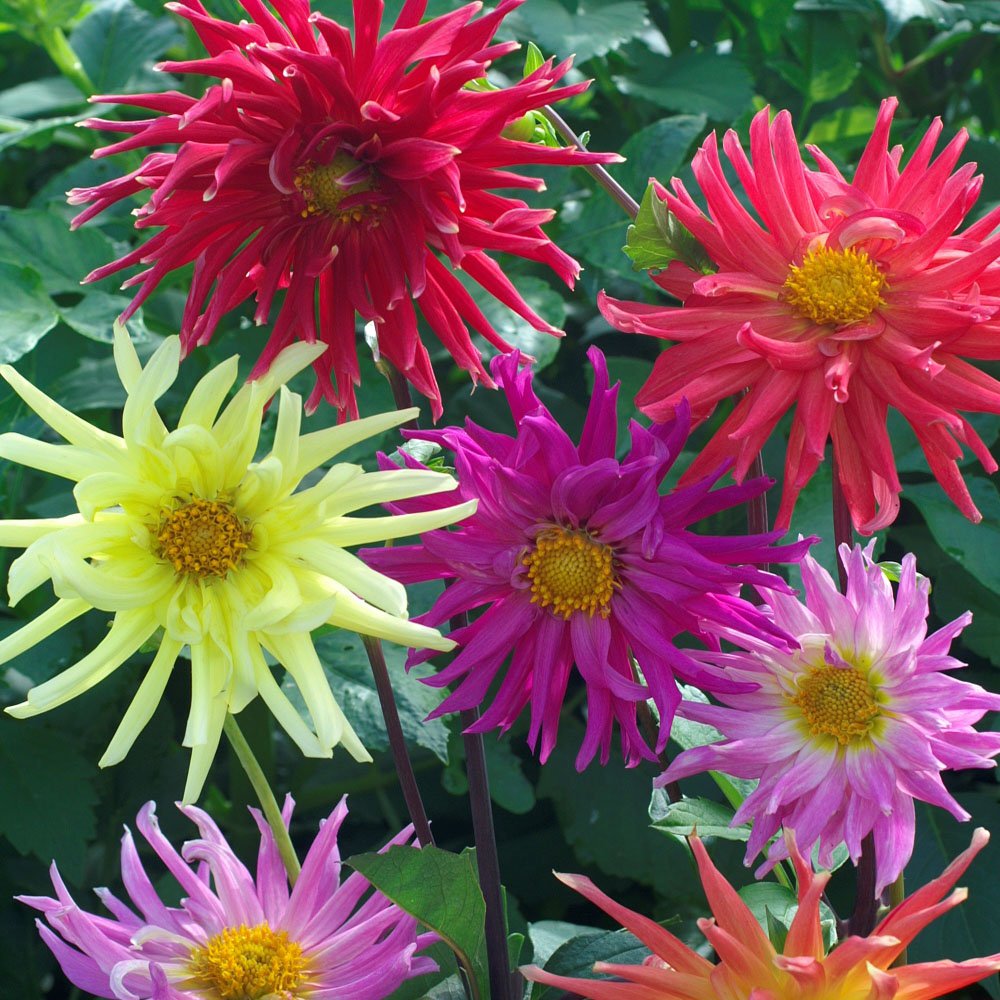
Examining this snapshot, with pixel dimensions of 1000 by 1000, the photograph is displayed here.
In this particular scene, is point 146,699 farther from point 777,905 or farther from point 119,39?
point 119,39

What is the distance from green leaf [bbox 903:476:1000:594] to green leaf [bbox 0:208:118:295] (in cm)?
55

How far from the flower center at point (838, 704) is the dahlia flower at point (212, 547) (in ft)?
0.50

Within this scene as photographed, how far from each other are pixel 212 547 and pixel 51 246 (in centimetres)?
52

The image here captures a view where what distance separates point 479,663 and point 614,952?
162 mm

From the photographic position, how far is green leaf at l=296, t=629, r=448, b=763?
616 mm

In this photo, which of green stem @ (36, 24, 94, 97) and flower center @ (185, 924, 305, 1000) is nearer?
flower center @ (185, 924, 305, 1000)

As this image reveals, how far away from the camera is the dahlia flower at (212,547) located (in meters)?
0.39

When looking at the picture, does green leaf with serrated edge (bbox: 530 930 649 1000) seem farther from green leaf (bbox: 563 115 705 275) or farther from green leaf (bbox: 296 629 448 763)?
green leaf (bbox: 563 115 705 275)

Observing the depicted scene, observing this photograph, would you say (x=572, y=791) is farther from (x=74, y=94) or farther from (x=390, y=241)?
(x=74, y=94)

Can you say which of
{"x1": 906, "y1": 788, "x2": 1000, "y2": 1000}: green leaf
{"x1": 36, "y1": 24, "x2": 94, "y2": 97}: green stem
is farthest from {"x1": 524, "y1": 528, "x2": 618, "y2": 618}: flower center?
{"x1": 36, "y1": 24, "x2": 94, "y2": 97}: green stem

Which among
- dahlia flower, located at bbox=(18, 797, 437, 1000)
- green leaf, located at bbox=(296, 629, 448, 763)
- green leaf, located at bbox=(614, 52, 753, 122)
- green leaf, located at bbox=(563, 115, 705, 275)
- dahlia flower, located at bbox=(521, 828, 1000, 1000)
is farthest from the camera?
Answer: green leaf, located at bbox=(614, 52, 753, 122)

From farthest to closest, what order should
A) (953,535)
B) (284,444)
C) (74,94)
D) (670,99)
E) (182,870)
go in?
(74,94) → (670,99) → (953,535) → (182,870) → (284,444)

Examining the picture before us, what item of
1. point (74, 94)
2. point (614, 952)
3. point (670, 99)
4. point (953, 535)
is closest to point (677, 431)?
point (614, 952)

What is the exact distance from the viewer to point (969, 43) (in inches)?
45.8
